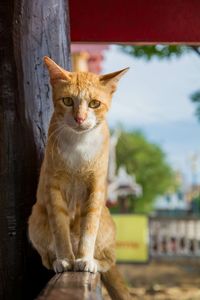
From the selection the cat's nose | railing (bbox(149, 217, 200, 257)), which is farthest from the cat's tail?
railing (bbox(149, 217, 200, 257))

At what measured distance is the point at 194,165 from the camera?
12648 mm

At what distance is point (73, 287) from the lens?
116 centimetres

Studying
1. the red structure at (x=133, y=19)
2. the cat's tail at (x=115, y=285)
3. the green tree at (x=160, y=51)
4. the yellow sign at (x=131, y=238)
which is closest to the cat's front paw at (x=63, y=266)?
the cat's tail at (x=115, y=285)

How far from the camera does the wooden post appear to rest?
1615 millimetres

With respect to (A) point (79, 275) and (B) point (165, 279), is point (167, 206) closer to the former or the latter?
(B) point (165, 279)

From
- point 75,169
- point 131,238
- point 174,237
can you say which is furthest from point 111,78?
point 174,237

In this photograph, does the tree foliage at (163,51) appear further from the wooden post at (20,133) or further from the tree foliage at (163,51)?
the wooden post at (20,133)

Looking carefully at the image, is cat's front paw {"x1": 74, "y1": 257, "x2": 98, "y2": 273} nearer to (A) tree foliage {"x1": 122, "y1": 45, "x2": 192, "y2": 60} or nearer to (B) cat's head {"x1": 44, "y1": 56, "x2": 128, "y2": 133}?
(B) cat's head {"x1": 44, "y1": 56, "x2": 128, "y2": 133}

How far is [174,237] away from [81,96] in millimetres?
6074

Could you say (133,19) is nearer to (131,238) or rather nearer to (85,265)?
(85,265)

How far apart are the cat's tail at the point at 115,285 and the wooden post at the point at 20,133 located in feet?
0.59

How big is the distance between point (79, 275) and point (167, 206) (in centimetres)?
1121

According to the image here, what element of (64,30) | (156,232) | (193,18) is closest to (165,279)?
(156,232)

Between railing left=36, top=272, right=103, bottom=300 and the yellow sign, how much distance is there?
16.5 feet
